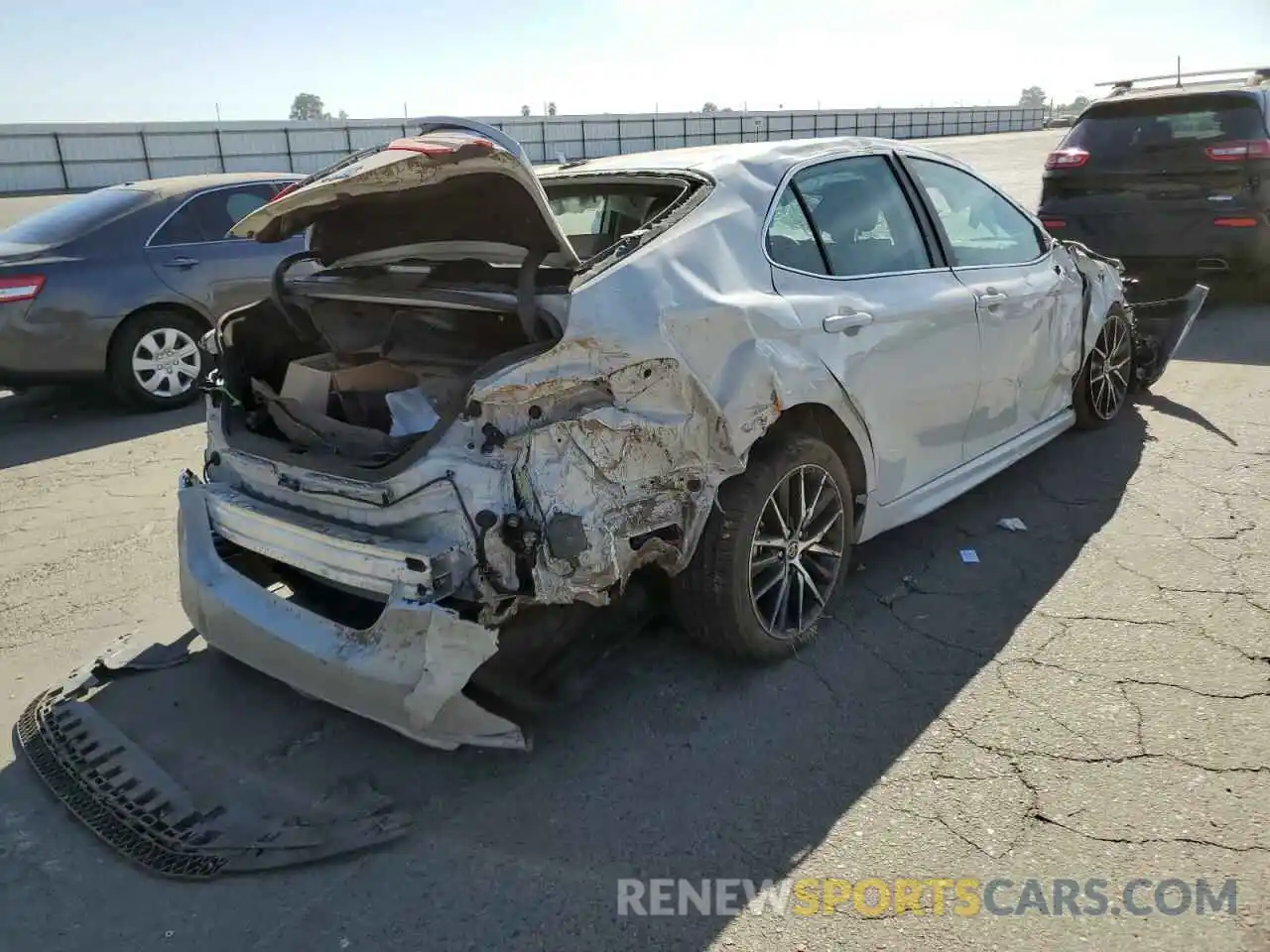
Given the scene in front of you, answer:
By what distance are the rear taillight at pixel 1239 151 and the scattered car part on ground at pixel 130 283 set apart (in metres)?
7.86

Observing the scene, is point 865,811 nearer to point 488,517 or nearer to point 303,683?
point 488,517

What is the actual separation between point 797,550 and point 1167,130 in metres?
7.25

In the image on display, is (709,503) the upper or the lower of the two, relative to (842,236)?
lower

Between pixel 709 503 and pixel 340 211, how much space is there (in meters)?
1.74

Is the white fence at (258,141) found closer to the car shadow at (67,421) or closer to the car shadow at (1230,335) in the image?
the car shadow at (1230,335)

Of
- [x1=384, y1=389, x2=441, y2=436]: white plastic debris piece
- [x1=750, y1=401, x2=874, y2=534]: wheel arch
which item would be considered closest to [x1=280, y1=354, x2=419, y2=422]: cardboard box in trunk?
[x1=384, y1=389, x2=441, y2=436]: white plastic debris piece

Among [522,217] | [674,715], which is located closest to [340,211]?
[522,217]

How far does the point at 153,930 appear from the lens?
92.0 inches

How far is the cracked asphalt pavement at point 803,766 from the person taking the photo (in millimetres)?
2338

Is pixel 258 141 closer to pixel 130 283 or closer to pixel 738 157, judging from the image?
pixel 130 283

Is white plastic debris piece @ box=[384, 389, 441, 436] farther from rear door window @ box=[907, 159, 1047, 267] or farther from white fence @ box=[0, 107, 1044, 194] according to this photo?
white fence @ box=[0, 107, 1044, 194]

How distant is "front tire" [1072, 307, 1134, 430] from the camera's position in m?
5.38

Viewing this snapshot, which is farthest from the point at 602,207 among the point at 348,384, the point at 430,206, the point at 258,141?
the point at 258,141

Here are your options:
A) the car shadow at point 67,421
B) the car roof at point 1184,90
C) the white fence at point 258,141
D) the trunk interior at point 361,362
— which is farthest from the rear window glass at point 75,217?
the white fence at point 258,141
